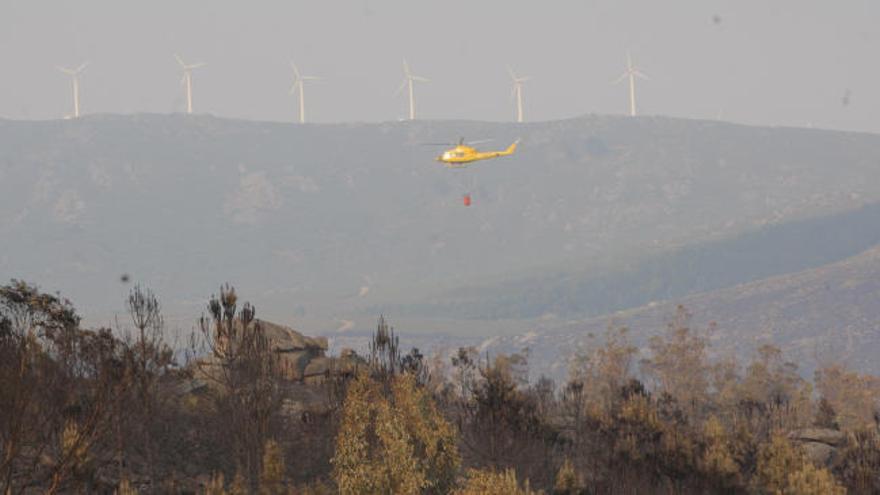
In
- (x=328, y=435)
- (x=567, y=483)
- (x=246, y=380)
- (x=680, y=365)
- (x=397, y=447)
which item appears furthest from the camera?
(x=680, y=365)

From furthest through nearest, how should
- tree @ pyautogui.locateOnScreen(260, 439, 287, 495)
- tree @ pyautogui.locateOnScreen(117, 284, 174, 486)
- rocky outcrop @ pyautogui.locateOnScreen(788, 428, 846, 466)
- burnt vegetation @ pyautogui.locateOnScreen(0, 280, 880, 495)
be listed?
rocky outcrop @ pyautogui.locateOnScreen(788, 428, 846, 466) → tree @ pyautogui.locateOnScreen(260, 439, 287, 495) → tree @ pyautogui.locateOnScreen(117, 284, 174, 486) → burnt vegetation @ pyautogui.locateOnScreen(0, 280, 880, 495)

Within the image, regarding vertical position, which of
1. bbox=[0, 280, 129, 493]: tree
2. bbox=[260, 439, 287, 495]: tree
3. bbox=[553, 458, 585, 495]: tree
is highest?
bbox=[0, 280, 129, 493]: tree

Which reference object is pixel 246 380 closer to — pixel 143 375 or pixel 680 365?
pixel 143 375

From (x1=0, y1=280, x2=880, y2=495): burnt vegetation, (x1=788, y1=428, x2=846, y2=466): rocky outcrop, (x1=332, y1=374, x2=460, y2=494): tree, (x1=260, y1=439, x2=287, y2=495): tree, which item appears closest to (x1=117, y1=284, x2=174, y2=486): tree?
(x1=0, y1=280, x2=880, y2=495): burnt vegetation

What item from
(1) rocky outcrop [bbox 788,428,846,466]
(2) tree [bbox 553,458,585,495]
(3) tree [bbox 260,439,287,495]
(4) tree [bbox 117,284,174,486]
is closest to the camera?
(4) tree [bbox 117,284,174,486]

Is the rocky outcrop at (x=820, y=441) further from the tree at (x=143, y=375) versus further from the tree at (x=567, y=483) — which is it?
the tree at (x=143, y=375)

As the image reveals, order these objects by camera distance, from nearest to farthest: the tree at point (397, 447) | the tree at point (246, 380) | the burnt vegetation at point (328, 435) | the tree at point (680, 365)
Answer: the tree at point (397, 447) < the burnt vegetation at point (328, 435) < the tree at point (246, 380) < the tree at point (680, 365)

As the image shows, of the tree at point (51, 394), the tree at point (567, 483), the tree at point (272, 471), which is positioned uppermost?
the tree at point (51, 394)

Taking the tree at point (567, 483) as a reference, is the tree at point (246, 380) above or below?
above

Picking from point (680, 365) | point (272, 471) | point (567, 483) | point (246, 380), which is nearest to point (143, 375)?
point (246, 380)

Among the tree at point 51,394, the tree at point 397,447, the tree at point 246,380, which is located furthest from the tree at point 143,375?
the tree at point 397,447

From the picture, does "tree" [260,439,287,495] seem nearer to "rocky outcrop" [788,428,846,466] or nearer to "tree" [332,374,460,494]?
"tree" [332,374,460,494]
